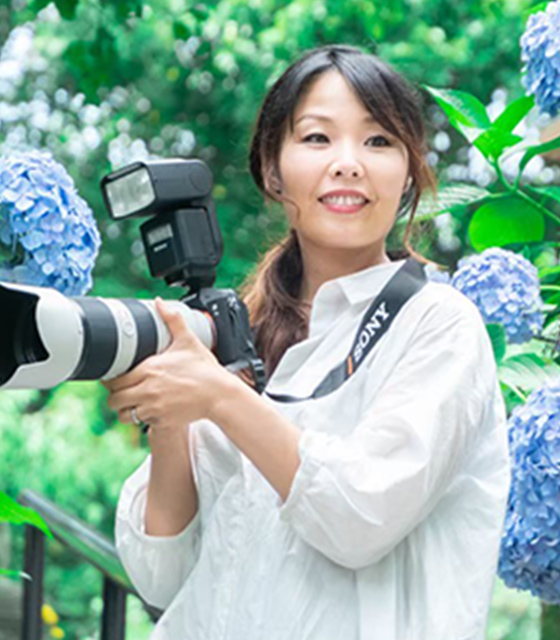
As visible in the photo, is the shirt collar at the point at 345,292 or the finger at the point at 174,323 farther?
the shirt collar at the point at 345,292

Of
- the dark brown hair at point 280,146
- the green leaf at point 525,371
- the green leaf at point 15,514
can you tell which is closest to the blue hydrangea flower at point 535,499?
the green leaf at point 525,371

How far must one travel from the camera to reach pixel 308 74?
1.16 metres

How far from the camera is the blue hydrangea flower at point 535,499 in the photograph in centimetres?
118

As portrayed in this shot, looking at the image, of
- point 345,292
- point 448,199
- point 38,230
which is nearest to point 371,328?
point 345,292

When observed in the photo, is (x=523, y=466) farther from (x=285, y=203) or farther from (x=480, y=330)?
(x=285, y=203)

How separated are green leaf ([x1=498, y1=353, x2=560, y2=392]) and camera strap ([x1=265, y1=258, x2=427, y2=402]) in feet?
0.85

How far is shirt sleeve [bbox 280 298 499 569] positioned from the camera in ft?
3.12

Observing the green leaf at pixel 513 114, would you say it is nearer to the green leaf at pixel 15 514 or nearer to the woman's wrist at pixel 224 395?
the woman's wrist at pixel 224 395

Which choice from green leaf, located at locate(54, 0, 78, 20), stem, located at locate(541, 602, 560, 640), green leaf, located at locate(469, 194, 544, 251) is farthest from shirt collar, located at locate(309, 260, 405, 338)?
green leaf, located at locate(54, 0, 78, 20)

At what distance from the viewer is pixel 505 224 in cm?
145

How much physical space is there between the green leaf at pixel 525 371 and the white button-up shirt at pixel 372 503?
0.23 meters

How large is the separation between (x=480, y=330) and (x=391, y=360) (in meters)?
0.08

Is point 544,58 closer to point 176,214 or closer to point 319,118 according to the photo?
point 319,118

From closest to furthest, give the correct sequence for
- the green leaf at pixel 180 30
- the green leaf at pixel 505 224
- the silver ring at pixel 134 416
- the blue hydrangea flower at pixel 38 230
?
the silver ring at pixel 134 416 → the blue hydrangea flower at pixel 38 230 → the green leaf at pixel 505 224 → the green leaf at pixel 180 30
